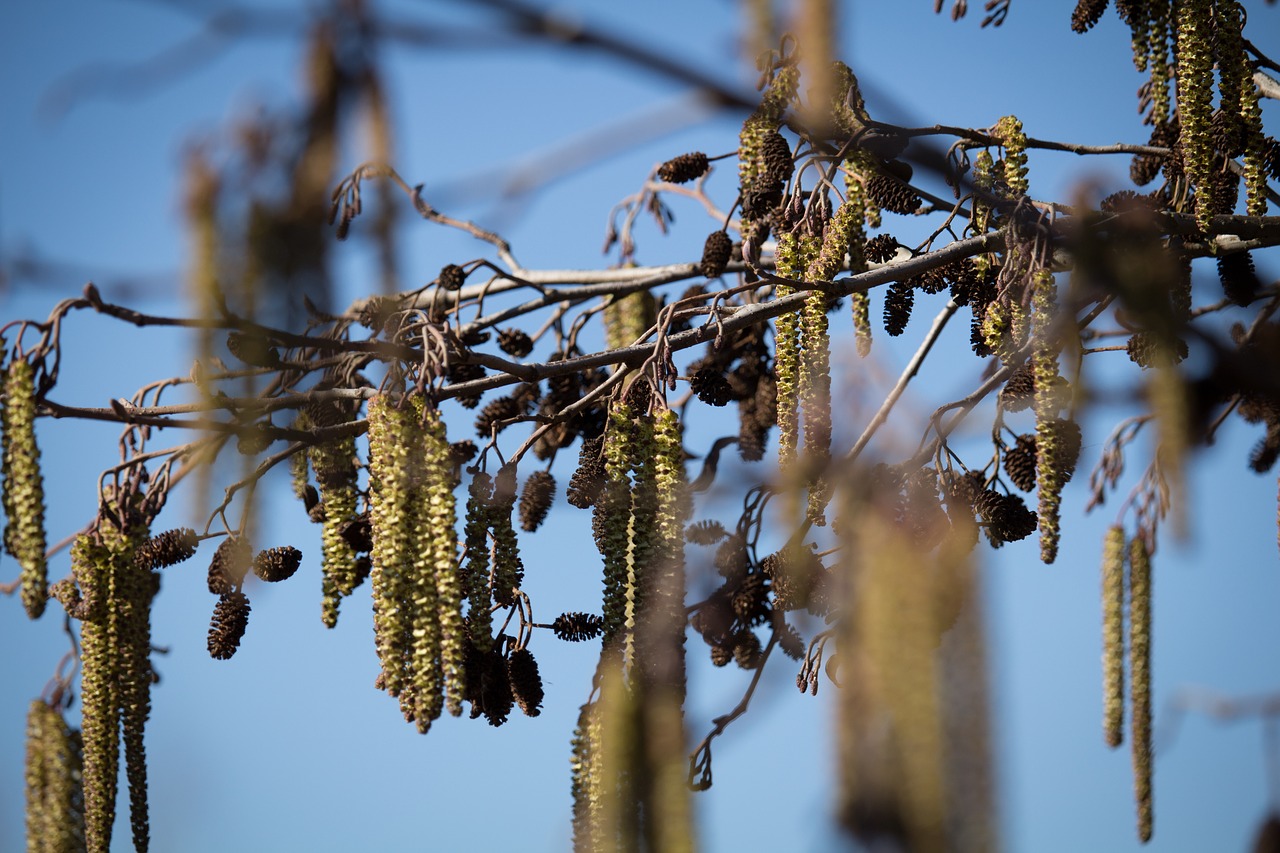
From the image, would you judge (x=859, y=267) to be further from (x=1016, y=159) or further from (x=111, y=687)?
(x=111, y=687)

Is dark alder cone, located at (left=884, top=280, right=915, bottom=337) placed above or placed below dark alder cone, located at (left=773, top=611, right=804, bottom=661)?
above

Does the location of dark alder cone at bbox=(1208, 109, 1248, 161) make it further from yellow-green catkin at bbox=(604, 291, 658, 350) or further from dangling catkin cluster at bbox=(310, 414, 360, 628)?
dangling catkin cluster at bbox=(310, 414, 360, 628)

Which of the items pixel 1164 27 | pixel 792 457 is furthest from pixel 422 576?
pixel 1164 27

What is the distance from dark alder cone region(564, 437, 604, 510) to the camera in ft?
14.2

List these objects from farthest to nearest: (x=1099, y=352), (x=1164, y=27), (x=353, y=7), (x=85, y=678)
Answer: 1. (x=1099, y=352)
2. (x=1164, y=27)
3. (x=85, y=678)
4. (x=353, y=7)

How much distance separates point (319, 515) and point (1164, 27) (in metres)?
3.37

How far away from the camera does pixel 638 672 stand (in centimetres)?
324

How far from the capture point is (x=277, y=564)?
180 inches

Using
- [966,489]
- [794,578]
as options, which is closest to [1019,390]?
[966,489]

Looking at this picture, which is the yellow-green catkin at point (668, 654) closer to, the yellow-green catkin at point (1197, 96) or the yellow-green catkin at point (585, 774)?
the yellow-green catkin at point (585, 774)

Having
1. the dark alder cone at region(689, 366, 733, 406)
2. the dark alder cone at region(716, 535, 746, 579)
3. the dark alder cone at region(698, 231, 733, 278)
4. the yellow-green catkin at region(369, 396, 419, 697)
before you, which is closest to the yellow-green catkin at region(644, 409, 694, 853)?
the yellow-green catkin at region(369, 396, 419, 697)

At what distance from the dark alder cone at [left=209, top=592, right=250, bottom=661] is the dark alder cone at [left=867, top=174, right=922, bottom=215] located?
8.21 ft

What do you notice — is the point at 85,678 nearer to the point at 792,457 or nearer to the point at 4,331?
the point at 4,331

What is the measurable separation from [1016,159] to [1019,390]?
74 cm
